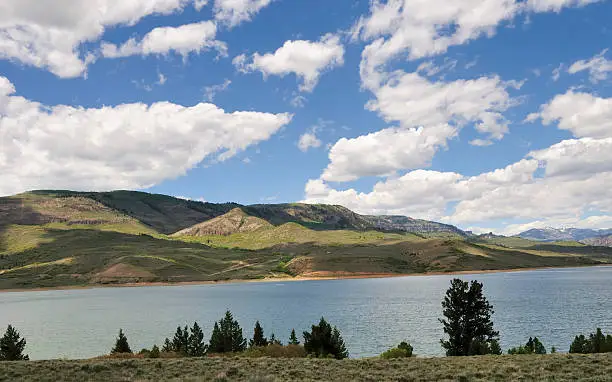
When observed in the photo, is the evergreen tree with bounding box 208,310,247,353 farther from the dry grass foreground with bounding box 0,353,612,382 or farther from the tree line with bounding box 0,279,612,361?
the dry grass foreground with bounding box 0,353,612,382

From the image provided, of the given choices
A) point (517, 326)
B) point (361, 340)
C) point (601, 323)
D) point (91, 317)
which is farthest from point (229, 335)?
point (91, 317)

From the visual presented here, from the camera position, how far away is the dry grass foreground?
26.7m

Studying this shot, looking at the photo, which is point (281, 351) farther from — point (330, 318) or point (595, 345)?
point (330, 318)

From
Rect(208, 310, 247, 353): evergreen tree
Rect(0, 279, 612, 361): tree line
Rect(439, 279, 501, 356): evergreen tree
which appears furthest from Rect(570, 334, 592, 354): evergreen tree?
Rect(208, 310, 247, 353): evergreen tree

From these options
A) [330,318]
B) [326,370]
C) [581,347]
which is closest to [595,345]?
[581,347]

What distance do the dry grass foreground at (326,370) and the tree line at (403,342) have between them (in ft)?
58.8

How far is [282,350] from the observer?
189 feet

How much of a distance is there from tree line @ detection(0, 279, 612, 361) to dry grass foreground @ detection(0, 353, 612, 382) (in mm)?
17920

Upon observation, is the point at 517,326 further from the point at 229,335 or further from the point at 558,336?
the point at 229,335

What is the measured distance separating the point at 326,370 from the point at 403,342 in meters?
29.2

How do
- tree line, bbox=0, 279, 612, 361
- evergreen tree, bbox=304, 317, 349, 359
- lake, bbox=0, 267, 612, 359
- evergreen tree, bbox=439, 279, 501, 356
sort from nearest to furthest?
evergreen tree, bbox=304, 317, 349, 359
tree line, bbox=0, 279, 612, 361
evergreen tree, bbox=439, 279, 501, 356
lake, bbox=0, 267, 612, 359

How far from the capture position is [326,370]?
100ft

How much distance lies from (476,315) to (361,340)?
24.3 metres

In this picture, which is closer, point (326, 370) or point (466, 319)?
point (326, 370)
